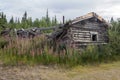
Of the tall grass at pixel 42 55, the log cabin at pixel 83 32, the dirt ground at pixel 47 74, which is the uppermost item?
the log cabin at pixel 83 32

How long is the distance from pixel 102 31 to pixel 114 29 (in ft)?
4.27

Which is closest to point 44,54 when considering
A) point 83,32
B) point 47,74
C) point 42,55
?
point 42,55

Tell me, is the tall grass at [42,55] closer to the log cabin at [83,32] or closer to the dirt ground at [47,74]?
the dirt ground at [47,74]

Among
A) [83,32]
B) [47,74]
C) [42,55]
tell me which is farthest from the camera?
[83,32]

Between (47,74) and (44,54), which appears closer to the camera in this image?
(47,74)

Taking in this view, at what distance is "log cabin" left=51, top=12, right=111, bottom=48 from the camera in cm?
1937

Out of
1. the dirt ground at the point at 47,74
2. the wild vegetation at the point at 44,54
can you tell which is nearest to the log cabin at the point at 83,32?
the wild vegetation at the point at 44,54

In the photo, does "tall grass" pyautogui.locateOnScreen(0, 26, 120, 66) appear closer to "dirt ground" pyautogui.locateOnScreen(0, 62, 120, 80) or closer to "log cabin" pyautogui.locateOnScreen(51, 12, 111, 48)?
"dirt ground" pyautogui.locateOnScreen(0, 62, 120, 80)

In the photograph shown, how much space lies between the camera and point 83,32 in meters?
20.7

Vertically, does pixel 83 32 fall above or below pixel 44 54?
above

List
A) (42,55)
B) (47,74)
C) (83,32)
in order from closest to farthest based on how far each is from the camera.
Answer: (47,74) < (42,55) < (83,32)

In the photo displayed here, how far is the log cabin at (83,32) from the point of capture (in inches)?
763

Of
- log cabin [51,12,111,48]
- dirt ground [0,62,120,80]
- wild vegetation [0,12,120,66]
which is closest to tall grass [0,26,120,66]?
wild vegetation [0,12,120,66]

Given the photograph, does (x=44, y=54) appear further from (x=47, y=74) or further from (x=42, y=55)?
(x=47, y=74)
